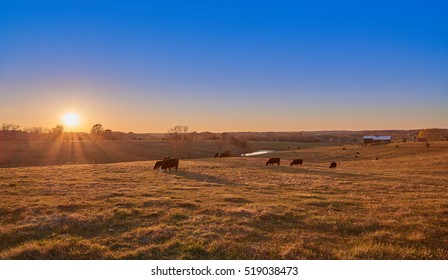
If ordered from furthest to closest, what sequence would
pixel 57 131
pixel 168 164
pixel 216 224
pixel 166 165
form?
pixel 57 131 < pixel 168 164 < pixel 166 165 < pixel 216 224

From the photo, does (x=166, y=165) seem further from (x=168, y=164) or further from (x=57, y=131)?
(x=57, y=131)

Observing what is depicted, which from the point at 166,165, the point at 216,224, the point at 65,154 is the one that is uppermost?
the point at 166,165

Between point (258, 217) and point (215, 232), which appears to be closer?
point (215, 232)

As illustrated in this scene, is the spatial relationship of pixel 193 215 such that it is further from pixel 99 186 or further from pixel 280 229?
pixel 99 186

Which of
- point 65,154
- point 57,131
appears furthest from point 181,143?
point 57,131

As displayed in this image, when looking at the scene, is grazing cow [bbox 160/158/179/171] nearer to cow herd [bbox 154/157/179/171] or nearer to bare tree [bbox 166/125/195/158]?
cow herd [bbox 154/157/179/171]

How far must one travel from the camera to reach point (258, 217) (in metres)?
11.1

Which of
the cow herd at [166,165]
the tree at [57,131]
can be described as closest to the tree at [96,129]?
the tree at [57,131]

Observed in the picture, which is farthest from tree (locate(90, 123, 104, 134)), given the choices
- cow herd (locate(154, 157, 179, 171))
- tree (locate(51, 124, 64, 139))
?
cow herd (locate(154, 157, 179, 171))

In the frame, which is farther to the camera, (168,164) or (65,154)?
(65,154)

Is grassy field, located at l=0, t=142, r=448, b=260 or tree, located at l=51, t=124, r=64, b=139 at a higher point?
tree, located at l=51, t=124, r=64, b=139

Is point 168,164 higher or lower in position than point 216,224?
higher

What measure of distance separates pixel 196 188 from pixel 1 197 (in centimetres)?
981
